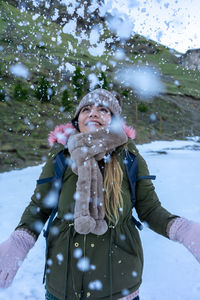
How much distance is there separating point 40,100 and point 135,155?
59.8ft

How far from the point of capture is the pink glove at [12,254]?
1.27 m

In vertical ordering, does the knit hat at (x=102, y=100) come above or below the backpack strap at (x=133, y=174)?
above

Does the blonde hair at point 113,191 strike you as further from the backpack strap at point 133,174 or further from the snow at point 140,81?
the snow at point 140,81

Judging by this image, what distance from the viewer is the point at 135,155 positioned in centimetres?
154

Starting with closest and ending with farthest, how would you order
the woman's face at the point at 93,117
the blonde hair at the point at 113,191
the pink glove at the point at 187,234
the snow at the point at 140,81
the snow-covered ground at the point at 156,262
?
1. the pink glove at the point at 187,234
2. the blonde hair at the point at 113,191
3. the woman's face at the point at 93,117
4. the snow-covered ground at the point at 156,262
5. the snow at the point at 140,81

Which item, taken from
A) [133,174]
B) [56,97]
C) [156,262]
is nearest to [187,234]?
[133,174]

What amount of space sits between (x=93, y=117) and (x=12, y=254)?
0.92m

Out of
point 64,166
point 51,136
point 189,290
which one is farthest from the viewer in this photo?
point 189,290

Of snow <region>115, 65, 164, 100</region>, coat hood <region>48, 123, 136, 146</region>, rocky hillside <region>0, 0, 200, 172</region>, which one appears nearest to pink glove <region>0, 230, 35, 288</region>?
coat hood <region>48, 123, 136, 146</region>

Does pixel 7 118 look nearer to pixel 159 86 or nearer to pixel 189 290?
pixel 189 290

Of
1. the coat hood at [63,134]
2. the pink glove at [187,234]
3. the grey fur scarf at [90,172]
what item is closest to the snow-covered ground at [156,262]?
the pink glove at [187,234]

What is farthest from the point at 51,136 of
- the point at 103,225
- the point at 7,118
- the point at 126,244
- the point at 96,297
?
the point at 7,118

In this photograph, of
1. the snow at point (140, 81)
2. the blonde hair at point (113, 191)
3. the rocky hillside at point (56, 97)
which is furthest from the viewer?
the snow at point (140, 81)

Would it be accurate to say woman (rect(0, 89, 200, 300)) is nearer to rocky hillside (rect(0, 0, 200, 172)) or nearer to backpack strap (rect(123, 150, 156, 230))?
backpack strap (rect(123, 150, 156, 230))
